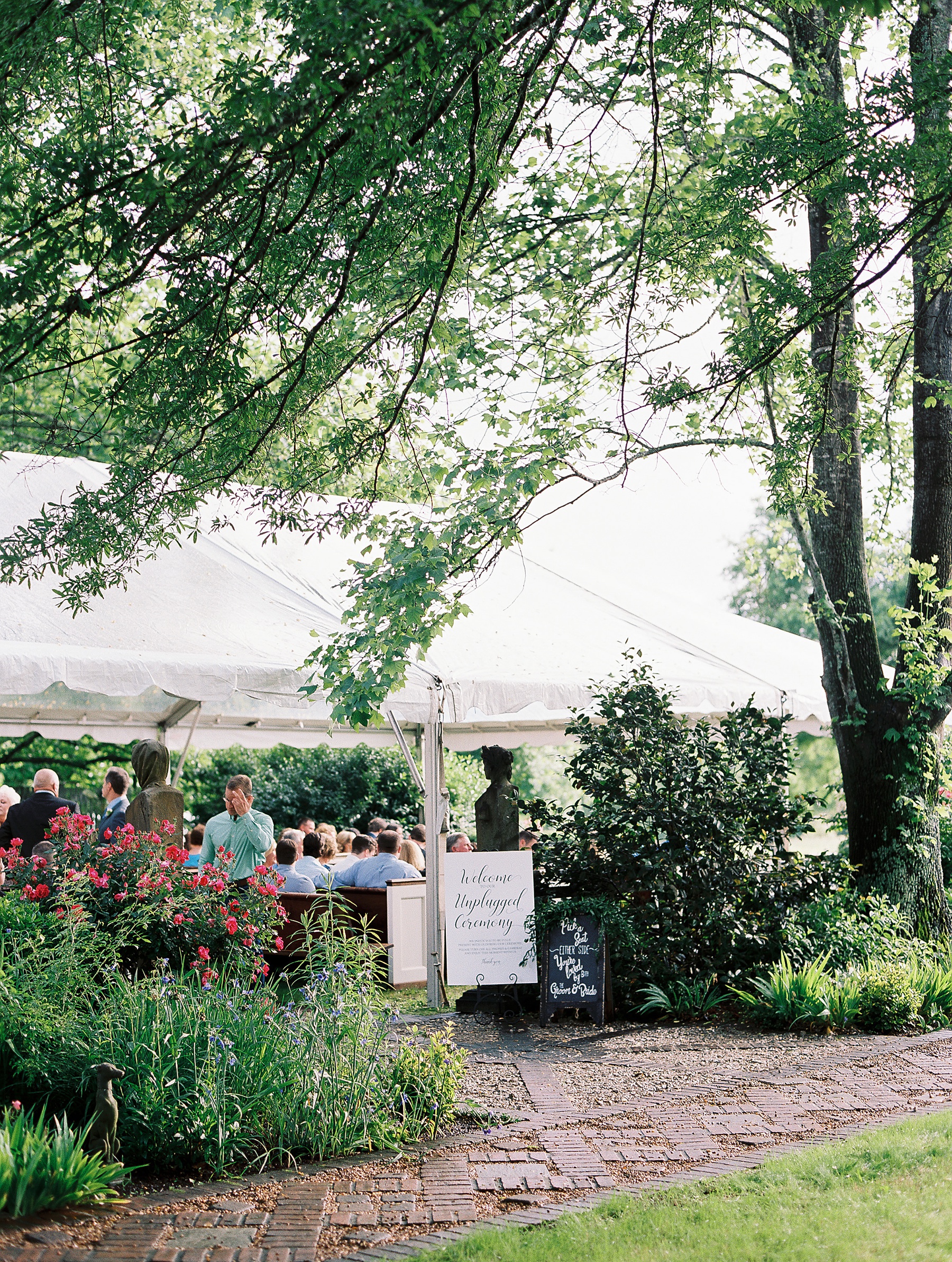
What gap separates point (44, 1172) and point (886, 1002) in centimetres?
569

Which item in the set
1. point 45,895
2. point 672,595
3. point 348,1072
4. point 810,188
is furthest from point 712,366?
point 672,595

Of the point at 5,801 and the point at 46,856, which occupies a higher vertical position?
the point at 5,801

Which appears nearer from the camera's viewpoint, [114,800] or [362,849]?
[114,800]

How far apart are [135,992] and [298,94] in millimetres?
4001

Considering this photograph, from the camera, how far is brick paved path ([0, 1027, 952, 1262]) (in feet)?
13.6

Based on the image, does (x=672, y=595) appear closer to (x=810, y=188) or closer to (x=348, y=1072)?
(x=810, y=188)

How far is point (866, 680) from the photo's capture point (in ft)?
32.4

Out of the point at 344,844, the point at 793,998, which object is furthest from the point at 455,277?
the point at 344,844

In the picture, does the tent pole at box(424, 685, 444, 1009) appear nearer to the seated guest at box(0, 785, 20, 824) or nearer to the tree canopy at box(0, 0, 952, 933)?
the tree canopy at box(0, 0, 952, 933)

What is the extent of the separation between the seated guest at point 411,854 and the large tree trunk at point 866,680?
14.0 feet

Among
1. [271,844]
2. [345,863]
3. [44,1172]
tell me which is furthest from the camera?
[345,863]

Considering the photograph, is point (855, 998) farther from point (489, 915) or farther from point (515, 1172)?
point (515, 1172)

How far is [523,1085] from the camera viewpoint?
22.0ft

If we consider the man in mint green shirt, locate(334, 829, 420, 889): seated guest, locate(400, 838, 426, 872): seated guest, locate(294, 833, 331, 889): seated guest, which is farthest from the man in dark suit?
locate(400, 838, 426, 872): seated guest
